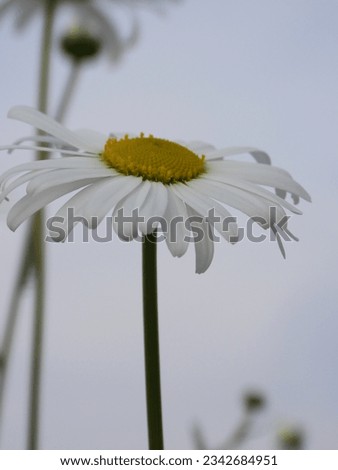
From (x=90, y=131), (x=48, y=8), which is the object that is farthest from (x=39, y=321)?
(x=48, y=8)

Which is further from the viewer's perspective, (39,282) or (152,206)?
(39,282)

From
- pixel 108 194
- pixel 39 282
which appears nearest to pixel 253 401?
pixel 39 282

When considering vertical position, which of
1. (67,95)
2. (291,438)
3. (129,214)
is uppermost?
(67,95)

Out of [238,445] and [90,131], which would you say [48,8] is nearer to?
[90,131]

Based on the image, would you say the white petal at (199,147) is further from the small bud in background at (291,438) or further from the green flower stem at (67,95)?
the small bud in background at (291,438)

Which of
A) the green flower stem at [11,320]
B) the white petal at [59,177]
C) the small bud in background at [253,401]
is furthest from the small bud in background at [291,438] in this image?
the white petal at [59,177]

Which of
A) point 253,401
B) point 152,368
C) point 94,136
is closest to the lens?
point 152,368

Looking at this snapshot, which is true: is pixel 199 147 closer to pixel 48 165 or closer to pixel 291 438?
pixel 48 165
